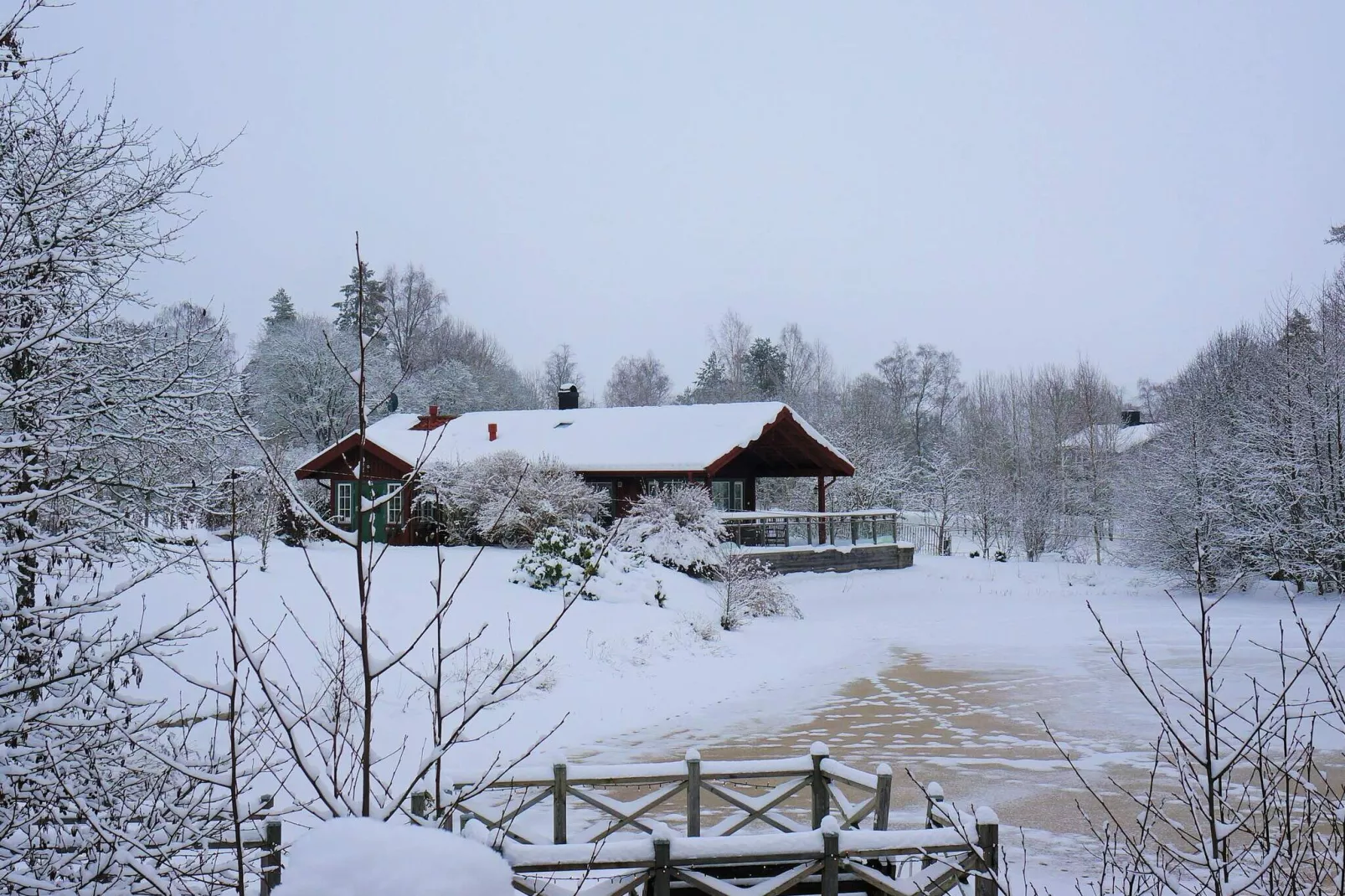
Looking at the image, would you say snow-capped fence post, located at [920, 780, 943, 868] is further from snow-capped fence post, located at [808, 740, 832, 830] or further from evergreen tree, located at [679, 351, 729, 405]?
evergreen tree, located at [679, 351, 729, 405]

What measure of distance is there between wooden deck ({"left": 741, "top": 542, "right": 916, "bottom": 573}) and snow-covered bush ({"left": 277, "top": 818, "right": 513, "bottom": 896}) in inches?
876

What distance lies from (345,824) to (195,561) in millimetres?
9674

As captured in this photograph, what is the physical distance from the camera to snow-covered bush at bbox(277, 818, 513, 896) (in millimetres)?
2311

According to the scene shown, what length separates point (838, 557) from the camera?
27.5 metres

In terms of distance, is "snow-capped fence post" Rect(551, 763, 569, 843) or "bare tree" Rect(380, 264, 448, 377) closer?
"snow-capped fence post" Rect(551, 763, 569, 843)

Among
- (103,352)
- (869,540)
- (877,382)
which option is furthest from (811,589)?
(877,382)

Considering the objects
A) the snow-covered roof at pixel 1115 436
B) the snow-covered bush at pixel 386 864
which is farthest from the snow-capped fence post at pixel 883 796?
the snow-covered roof at pixel 1115 436

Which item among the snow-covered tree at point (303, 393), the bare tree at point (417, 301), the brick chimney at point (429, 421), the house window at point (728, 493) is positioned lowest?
the house window at point (728, 493)

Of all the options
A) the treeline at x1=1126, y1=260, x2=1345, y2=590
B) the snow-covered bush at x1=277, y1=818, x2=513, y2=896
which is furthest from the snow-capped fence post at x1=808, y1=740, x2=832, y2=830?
the treeline at x1=1126, y1=260, x2=1345, y2=590

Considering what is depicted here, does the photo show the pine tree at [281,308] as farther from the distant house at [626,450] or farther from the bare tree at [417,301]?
the distant house at [626,450]

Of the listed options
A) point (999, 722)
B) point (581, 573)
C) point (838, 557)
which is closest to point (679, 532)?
point (581, 573)

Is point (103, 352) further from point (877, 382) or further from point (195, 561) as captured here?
point (877, 382)

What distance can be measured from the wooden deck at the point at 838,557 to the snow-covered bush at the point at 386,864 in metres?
22.2

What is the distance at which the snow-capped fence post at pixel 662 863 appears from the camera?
496 cm
